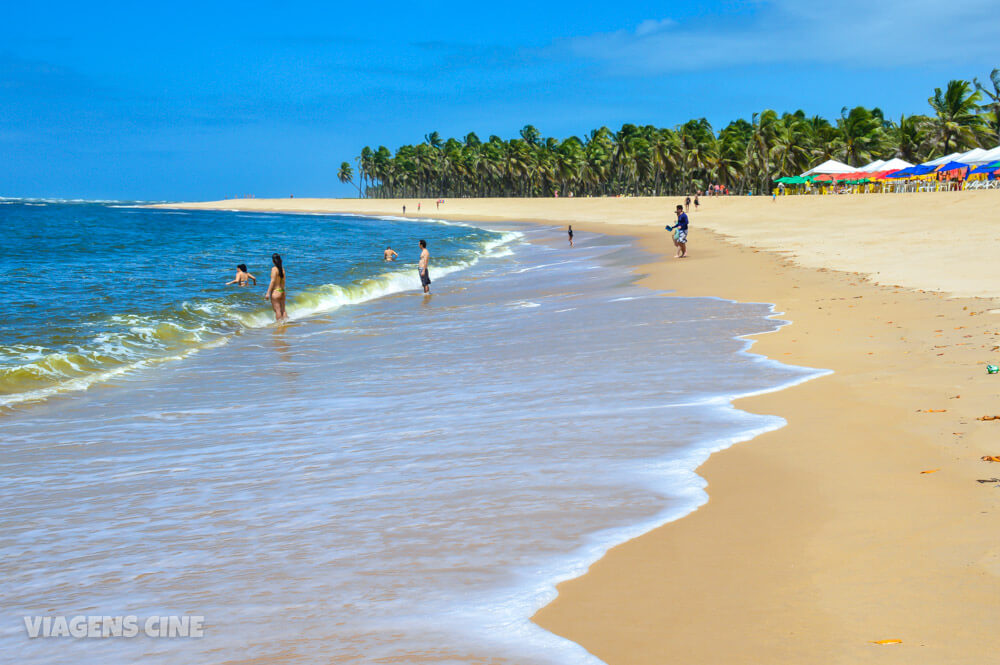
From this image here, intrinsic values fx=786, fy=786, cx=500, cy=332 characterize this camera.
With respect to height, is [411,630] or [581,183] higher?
[581,183]

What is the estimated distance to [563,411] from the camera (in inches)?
277

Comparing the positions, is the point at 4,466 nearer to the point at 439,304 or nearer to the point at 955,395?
the point at 955,395

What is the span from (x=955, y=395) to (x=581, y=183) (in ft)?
423

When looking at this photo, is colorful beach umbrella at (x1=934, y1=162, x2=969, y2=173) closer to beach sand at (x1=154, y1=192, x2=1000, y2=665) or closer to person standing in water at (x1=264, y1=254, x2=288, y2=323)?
beach sand at (x1=154, y1=192, x2=1000, y2=665)

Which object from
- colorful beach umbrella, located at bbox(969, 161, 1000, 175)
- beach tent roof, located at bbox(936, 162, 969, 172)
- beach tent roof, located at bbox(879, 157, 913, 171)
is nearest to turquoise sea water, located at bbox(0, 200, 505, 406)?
beach tent roof, located at bbox(936, 162, 969, 172)

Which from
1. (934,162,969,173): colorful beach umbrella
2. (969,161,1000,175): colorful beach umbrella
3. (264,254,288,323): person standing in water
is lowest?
(264,254,288,323): person standing in water

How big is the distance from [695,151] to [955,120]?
29.7 meters

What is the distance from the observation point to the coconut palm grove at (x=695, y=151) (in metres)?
73.2

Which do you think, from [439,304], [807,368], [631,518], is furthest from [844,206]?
[631,518]

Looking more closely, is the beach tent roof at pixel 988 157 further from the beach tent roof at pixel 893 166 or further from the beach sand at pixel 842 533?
the beach sand at pixel 842 533

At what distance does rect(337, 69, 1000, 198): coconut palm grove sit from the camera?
73.2m

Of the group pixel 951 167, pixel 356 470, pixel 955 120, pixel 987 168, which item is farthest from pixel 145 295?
pixel 955 120

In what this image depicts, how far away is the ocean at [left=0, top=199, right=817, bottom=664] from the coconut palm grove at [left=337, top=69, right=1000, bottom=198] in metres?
73.2

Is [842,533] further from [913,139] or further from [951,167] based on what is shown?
[913,139]
